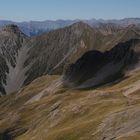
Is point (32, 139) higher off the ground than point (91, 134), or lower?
lower

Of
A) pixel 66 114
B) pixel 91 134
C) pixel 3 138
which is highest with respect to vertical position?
pixel 91 134

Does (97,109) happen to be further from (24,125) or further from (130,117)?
(24,125)

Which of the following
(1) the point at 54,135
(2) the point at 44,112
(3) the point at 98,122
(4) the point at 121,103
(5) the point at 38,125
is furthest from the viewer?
(2) the point at 44,112

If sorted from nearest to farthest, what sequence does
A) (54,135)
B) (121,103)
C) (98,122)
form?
(98,122) → (54,135) → (121,103)

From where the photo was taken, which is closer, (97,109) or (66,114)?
(97,109)

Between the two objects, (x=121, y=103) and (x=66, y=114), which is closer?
(x=121, y=103)

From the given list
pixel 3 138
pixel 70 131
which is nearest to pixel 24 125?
pixel 3 138

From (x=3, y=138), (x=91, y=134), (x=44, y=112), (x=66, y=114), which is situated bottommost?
(x=3, y=138)

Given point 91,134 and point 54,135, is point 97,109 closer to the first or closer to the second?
point 54,135

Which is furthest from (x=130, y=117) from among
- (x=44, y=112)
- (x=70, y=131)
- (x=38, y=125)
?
(x=44, y=112)

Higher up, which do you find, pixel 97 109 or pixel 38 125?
pixel 97 109
